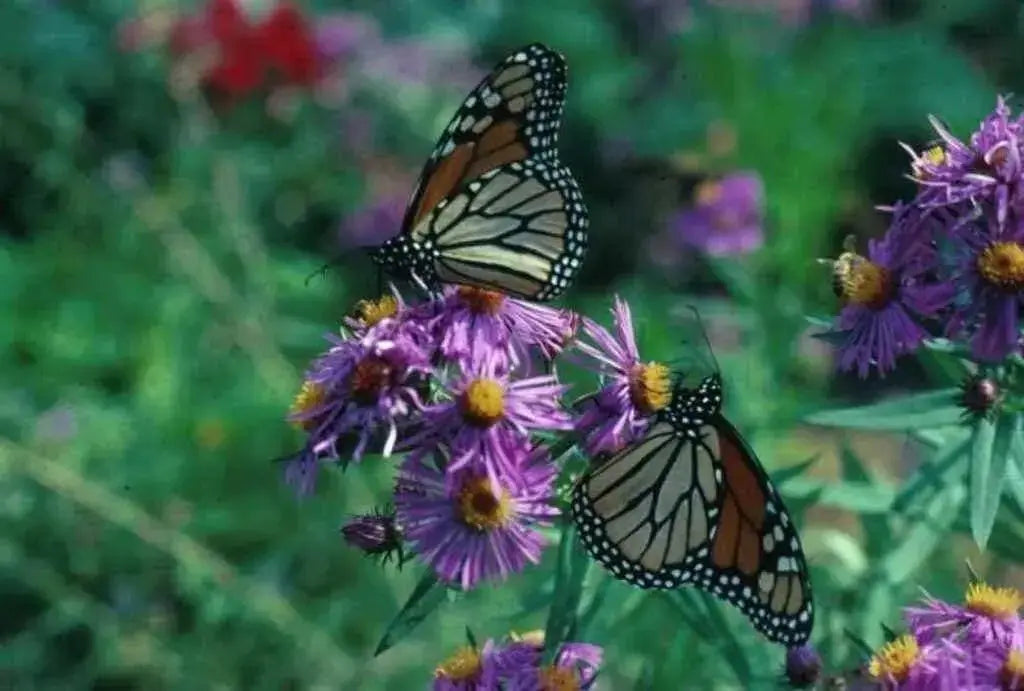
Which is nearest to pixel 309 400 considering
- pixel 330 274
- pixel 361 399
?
pixel 361 399

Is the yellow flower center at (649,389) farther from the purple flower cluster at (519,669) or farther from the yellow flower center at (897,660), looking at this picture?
the yellow flower center at (897,660)

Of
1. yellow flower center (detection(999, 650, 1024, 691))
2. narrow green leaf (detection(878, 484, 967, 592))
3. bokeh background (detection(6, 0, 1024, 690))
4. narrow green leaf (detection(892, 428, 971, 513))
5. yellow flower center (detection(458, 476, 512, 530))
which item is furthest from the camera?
bokeh background (detection(6, 0, 1024, 690))

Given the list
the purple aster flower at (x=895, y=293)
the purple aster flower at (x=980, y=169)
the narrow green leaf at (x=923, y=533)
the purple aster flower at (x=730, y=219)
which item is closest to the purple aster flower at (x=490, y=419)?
the purple aster flower at (x=895, y=293)

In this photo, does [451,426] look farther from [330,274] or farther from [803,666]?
[330,274]

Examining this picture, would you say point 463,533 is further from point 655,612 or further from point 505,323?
point 655,612

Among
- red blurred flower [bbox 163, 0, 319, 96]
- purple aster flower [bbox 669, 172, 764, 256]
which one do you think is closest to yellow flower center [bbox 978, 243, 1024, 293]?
purple aster flower [bbox 669, 172, 764, 256]

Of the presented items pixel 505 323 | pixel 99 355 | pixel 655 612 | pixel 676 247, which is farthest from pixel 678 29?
pixel 505 323

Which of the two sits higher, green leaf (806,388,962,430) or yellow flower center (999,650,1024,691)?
green leaf (806,388,962,430)

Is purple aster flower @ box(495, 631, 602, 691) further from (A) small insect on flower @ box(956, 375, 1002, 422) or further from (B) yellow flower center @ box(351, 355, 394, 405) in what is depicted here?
(A) small insect on flower @ box(956, 375, 1002, 422)
